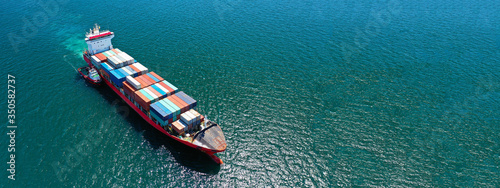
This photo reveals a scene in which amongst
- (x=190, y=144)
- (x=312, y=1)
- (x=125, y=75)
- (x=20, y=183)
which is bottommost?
(x=20, y=183)

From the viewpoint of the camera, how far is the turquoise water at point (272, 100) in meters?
56.7

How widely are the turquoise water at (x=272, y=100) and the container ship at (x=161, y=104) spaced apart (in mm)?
3524

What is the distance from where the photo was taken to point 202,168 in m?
56.9

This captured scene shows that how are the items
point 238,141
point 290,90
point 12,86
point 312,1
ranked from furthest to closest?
point 312,1
point 290,90
point 12,86
point 238,141

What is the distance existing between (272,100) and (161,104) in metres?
33.5

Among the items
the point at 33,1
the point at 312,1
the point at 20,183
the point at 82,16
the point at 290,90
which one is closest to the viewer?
the point at 20,183

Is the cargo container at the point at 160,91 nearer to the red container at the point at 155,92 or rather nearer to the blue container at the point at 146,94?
the red container at the point at 155,92

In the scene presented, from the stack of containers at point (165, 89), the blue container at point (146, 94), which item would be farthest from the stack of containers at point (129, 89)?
the stack of containers at point (165, 89)

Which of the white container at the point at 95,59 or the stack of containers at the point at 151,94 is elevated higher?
the white container at the point at 95,59

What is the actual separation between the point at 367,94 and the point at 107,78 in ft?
278

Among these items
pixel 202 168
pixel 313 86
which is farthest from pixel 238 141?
pixel 313 86

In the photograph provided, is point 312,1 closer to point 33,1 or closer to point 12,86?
point 12,86

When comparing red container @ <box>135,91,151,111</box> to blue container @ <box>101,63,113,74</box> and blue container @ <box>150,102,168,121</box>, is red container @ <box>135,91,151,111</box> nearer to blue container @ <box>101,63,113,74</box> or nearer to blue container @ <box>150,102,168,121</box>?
blue container @ <box>150,102,168,121</box>

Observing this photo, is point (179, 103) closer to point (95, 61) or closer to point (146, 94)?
point (146, 94)
